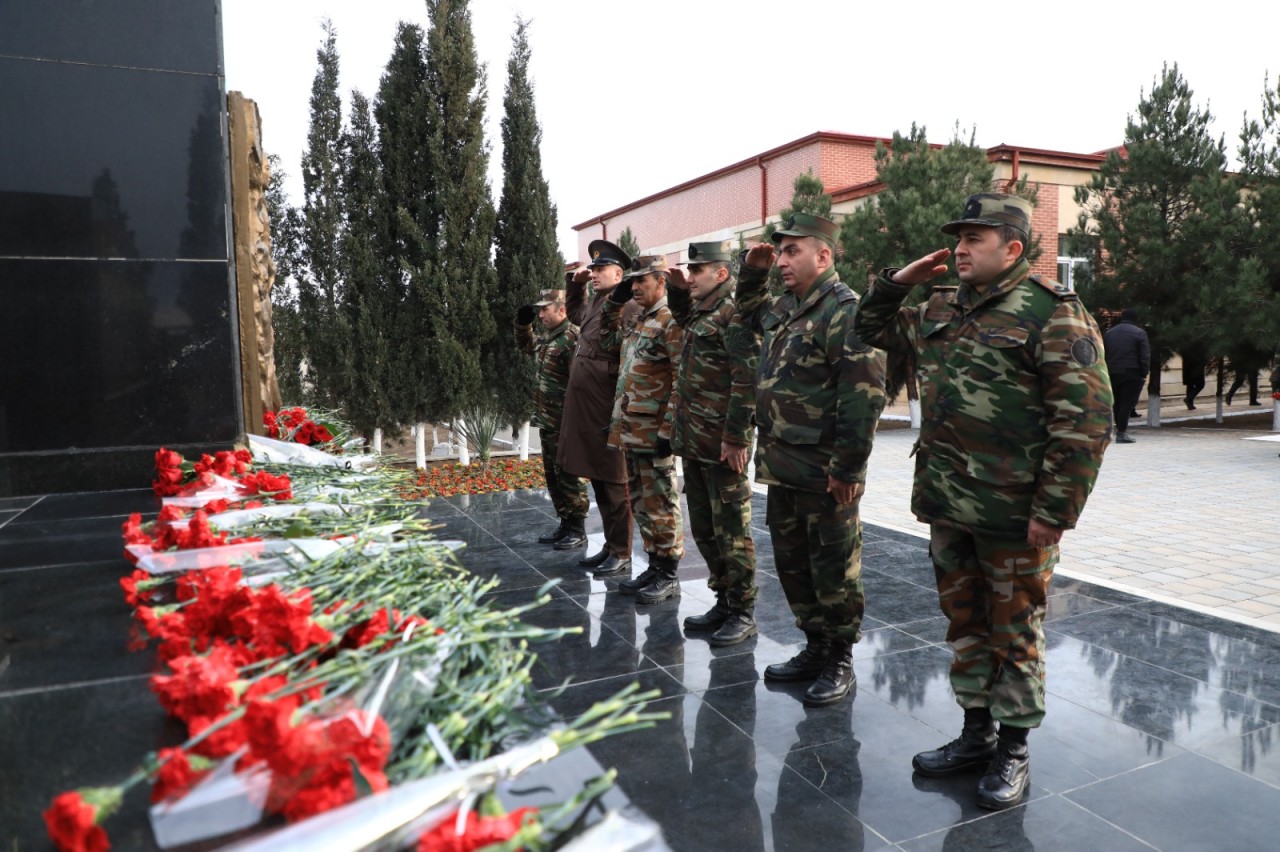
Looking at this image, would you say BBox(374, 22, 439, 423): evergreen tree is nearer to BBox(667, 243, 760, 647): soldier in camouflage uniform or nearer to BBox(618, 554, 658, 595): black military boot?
BBox(618, 554, 658, 595): black military boot

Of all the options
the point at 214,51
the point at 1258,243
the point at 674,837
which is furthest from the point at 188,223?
the point at 1258,243

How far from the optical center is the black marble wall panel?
11.1 feet

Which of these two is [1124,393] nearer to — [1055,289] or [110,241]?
[1055,289]

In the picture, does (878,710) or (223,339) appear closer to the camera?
(878,710)

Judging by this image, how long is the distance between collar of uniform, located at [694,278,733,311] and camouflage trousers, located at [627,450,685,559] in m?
0.94

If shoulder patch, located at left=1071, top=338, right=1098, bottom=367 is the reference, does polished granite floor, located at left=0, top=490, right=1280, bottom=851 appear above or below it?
below

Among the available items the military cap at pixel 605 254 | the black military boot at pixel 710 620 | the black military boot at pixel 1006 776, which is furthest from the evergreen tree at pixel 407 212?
the black military boot at pixel 1006 776

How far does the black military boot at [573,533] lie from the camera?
620 centimetres

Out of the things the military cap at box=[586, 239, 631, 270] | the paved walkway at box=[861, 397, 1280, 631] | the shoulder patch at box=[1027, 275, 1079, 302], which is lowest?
the paved walkway at box=[861, 397, 1280, 631]

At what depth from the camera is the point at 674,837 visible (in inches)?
97.1

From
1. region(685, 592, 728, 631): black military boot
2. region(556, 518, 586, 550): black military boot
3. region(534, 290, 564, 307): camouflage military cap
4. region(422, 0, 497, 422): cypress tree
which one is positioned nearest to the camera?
region(685, 592, 728, 631): black military boot

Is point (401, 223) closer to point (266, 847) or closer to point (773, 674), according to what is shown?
point (773, 674)

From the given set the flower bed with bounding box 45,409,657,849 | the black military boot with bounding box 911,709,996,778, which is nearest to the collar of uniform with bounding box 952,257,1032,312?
the black military boot with bounding box 911,709,996,778

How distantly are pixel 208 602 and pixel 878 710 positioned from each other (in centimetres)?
253
